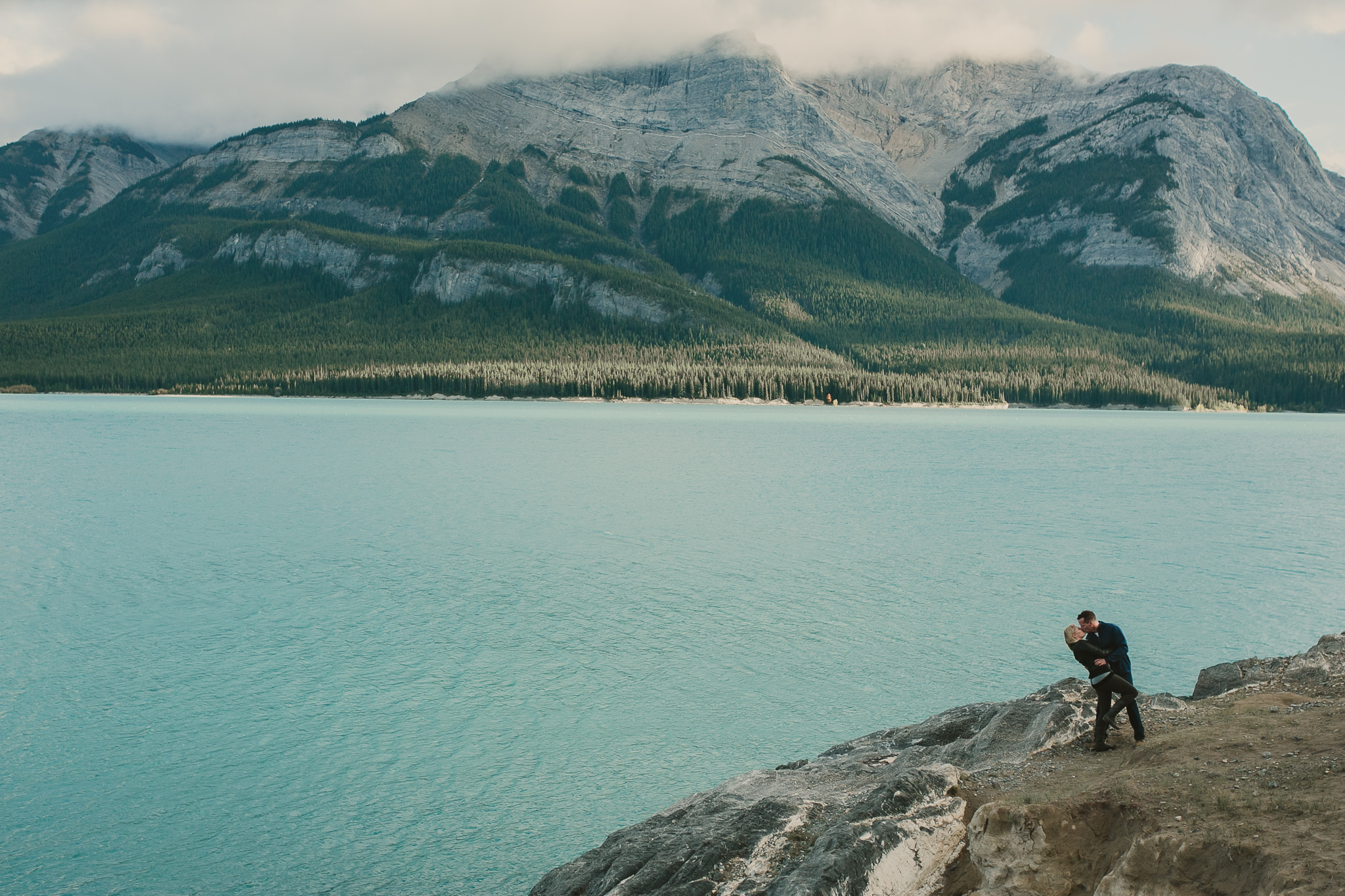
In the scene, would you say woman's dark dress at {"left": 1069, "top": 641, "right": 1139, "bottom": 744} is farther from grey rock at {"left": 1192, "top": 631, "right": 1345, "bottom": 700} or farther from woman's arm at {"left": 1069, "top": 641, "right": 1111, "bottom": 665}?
grey rock at {"left": 1192, "top": 631, "right": 1345, "bottom": 700}

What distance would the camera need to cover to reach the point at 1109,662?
1283cm

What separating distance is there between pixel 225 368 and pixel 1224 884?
664 feet

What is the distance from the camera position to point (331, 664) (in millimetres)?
21938

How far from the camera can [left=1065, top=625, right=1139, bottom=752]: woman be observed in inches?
492

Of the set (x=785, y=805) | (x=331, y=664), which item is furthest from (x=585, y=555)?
(x=785, y=805)

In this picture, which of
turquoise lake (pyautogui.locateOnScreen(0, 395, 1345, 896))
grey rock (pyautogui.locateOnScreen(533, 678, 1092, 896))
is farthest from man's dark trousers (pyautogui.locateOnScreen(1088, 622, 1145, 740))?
turquoise lake (pyautogui.locateOnScreen(0, 395, 1345, 896))

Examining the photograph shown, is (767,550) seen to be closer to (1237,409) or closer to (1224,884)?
(1224,884)

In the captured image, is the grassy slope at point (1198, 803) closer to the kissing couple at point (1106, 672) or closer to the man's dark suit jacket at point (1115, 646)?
the kissing couple at point (1106, 672)

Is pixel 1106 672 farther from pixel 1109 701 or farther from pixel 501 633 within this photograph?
pixel 501 633

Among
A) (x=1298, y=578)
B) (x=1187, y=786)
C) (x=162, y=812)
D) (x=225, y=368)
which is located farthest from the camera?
(x=225, y=368)

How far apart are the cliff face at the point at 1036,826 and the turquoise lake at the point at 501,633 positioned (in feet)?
12.2

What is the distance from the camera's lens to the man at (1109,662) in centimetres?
1244

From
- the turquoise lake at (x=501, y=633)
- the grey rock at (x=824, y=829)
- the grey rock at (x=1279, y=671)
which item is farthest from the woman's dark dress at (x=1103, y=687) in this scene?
the turquoise lake at (x=501, y=633)

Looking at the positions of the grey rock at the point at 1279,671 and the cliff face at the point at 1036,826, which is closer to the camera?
the cliff face at the point at 1036,826
